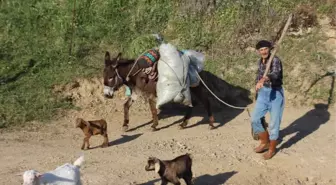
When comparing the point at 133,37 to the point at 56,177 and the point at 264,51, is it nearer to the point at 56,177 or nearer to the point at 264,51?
the point at 264,51

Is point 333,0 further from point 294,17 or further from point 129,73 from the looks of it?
point 129,73

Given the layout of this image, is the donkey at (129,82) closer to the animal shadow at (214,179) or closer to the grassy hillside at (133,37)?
the grassy hillside at (133,37)

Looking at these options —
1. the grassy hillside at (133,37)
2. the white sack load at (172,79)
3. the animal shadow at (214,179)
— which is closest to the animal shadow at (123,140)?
the white sack load at (172,79)

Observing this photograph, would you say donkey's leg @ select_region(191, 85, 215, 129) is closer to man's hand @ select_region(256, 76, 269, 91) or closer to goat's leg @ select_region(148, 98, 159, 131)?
goat's leg @ select_region(148, 98, 159, 131)

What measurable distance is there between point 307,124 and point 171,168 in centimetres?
447

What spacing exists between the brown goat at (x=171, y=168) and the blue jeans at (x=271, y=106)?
6.18 ft

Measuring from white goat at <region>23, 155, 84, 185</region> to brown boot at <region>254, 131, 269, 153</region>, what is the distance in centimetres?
358

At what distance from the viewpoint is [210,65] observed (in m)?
12.8

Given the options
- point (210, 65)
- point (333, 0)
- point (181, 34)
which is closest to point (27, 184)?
point (210, 65)

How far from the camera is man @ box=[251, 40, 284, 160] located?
827 centimetres

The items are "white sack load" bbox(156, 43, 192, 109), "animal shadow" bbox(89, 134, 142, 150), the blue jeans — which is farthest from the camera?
"white sack load" bbox(156, 43, 192, 109)

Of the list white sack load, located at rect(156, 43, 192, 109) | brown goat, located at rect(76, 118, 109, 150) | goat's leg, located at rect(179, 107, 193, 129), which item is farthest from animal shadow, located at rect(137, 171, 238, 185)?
goat's leg, located at rect(179, 107, 193, 129)

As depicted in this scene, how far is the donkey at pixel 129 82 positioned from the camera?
1012 centimetres

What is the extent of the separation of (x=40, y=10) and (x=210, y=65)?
4654 millimetres
